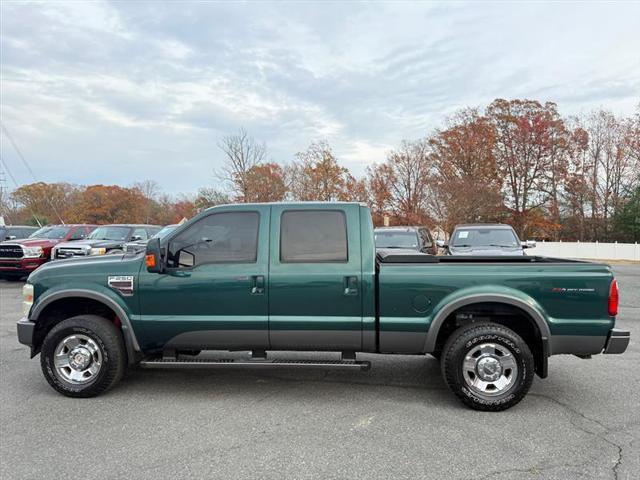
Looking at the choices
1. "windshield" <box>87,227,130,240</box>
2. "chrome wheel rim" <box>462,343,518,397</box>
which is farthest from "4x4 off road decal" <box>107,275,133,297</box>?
"windshield" <box>87,227,130,240</box>

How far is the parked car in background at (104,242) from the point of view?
12539 mm

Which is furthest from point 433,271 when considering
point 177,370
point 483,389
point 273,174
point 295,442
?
point 273,174

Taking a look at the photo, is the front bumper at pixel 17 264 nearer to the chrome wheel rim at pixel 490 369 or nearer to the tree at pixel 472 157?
the chrome wheel rim at pixel 490 369

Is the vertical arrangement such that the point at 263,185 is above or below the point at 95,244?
above

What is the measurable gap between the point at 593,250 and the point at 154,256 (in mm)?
35797

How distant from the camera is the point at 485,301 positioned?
412 centimetres

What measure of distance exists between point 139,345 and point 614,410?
4.45 meters

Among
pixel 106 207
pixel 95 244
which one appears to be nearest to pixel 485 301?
pixel 95 244

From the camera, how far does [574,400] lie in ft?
14.5

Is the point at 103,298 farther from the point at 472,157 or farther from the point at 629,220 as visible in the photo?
the point at 629,220

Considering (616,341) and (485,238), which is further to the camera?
(485,238)

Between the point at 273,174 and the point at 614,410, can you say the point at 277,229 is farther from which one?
the point at 273,174

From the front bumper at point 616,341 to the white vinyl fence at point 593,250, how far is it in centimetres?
2911

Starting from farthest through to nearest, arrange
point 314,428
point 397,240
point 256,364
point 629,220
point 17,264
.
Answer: point 629,220, point 17,264, point 397,240, point 256,364, point 314,428
